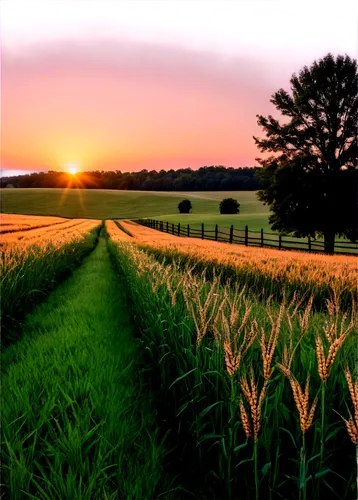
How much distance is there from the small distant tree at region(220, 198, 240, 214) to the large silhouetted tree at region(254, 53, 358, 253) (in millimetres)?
27864

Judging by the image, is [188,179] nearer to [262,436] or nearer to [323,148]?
[323,148]

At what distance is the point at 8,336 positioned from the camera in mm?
5258

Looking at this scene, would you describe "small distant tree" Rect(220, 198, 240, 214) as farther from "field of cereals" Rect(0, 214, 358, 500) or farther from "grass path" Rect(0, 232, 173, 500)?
"field of cereals" Rect(0, 214, 358, 500)

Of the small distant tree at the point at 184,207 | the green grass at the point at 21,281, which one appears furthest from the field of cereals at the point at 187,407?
the small distant tree at the point at 184,207

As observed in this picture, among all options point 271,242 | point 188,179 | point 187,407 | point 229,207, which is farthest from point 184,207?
point 187,407

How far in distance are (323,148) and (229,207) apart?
109 feet

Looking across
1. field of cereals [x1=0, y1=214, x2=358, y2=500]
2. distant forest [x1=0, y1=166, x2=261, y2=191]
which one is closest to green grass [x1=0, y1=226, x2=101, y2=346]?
field of cereals [x1=0, y1=214, x2=358, y2=500]

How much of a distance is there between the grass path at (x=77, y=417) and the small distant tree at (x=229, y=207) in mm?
34249

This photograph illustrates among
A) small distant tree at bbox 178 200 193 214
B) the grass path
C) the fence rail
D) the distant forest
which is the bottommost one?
the fence rail

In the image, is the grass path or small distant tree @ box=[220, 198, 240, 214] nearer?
the grass path

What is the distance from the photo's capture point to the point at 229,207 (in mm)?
41344

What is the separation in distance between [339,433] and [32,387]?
225 centimetres

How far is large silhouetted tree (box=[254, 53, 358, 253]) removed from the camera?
281 inches

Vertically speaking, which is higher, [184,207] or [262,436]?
[184,207]
